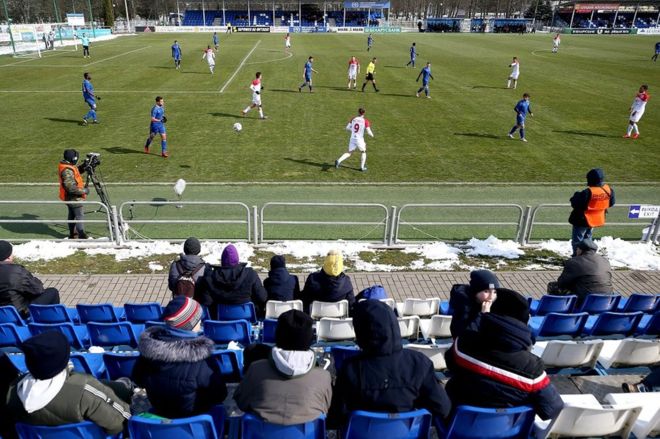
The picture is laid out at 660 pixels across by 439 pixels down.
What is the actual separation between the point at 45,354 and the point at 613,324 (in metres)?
6.24

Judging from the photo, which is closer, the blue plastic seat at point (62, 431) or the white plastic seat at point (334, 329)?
the blue plastic seat at point (62, 431)

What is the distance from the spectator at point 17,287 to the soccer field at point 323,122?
833cm

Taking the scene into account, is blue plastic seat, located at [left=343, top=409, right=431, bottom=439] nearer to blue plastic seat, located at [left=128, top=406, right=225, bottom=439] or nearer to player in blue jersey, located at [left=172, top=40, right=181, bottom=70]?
blue plastic seat, located at [left=128, top=406, right=225, bottom=439]

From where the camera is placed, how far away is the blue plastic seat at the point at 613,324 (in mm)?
6047

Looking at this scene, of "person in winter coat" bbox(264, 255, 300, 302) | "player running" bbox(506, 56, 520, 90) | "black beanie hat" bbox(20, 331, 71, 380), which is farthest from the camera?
"player running" bbox(506, 56, 520, 90)

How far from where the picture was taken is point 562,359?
5.30 metres

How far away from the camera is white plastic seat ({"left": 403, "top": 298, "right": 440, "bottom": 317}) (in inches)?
265

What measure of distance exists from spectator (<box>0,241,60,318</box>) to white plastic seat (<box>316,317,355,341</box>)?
154 inches

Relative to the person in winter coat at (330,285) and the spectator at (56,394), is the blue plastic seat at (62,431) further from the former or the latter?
the person in winter coat at (330,285)

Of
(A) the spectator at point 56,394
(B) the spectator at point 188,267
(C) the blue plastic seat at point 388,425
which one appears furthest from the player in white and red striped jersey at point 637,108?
(A) the spectator at point 56,394

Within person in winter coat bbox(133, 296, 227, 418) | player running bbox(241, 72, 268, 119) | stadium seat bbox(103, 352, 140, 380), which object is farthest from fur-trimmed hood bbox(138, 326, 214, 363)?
player running bbox(241, 72, 268, 119)

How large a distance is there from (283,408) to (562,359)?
331 cm

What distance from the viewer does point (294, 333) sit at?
364cm

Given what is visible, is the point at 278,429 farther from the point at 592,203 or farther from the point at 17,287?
the point at 592,203
